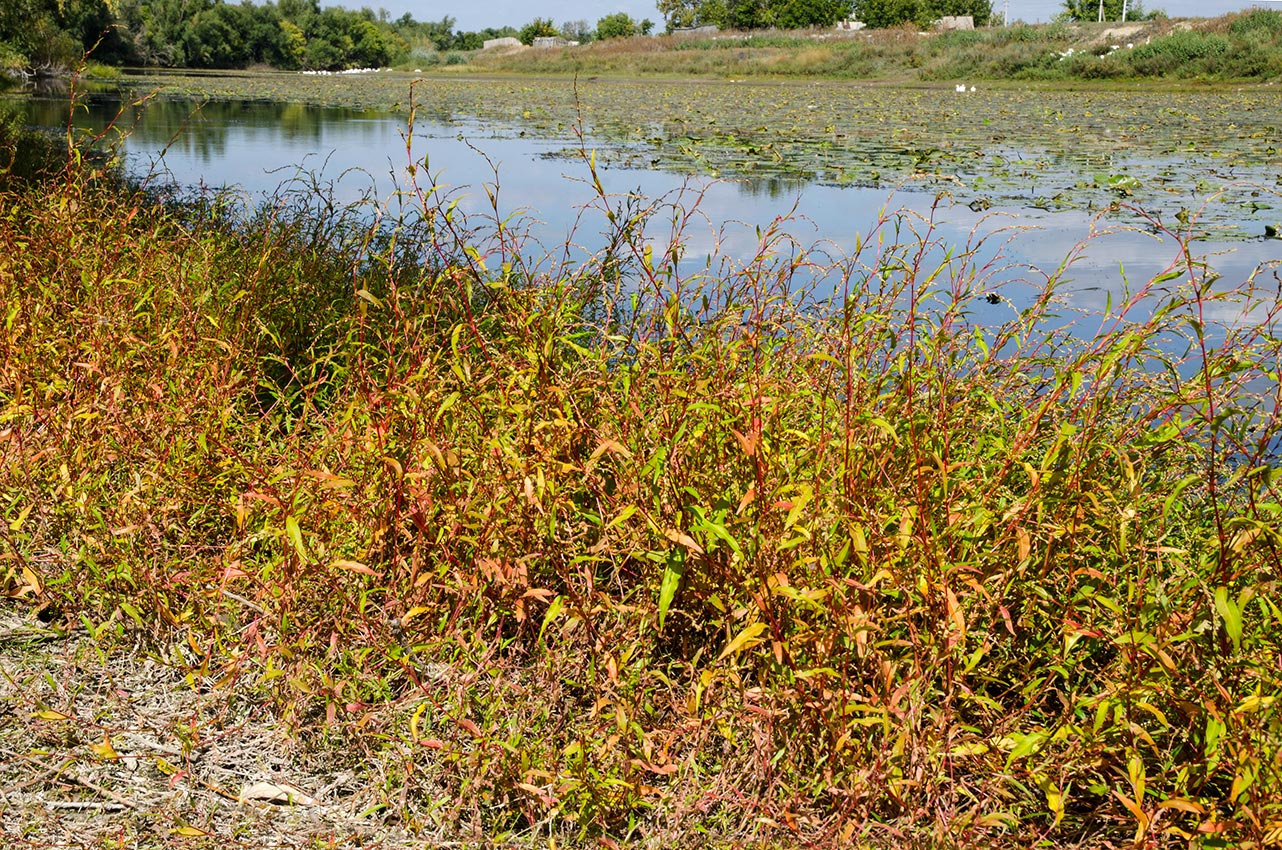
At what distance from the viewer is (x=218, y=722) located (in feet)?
6.57

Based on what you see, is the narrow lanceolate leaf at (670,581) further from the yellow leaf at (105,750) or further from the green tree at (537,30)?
the green tree at (537,30)

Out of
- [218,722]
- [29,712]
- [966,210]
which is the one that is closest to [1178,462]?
[218,722]

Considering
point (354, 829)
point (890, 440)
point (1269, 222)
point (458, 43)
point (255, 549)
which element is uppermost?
point (458, 43)

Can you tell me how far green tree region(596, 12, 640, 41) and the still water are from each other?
58407 mm

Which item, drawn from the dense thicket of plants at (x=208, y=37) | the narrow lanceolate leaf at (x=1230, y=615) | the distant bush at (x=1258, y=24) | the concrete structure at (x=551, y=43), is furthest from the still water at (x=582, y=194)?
the concrete structure at (x=551, y=43)

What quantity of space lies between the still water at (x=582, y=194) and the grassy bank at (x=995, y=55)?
8.03 meters

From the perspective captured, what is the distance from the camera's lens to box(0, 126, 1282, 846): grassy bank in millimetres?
1786

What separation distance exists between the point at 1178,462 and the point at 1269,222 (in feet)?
20.5

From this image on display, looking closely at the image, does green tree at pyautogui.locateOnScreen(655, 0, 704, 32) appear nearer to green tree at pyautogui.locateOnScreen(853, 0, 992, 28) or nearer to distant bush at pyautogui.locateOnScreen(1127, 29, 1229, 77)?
green tree at pyautogui.locateOnScreen(853, 0, 992, 28)

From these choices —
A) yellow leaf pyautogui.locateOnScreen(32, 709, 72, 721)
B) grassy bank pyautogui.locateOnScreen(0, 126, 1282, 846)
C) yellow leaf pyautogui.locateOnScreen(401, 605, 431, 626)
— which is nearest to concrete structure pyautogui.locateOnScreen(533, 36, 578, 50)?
grassy bank pyautogui.locateOnScreen(0, 126, 1282, 846)

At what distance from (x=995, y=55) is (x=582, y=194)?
25250 mm

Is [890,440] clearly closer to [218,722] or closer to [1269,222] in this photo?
[218,722]

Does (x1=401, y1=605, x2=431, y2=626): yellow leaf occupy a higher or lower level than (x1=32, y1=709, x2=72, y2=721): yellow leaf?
higher

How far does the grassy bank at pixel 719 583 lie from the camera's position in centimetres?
179
